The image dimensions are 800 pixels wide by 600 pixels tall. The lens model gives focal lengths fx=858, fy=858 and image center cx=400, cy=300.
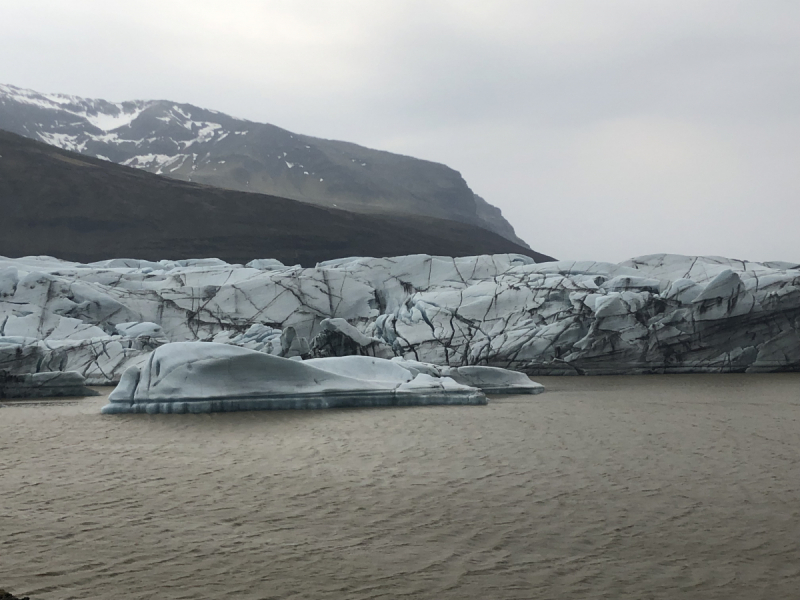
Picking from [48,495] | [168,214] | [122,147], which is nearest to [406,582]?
[48,495]

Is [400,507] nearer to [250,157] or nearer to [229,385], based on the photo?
[229,385]

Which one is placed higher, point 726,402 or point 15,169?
point 15,169

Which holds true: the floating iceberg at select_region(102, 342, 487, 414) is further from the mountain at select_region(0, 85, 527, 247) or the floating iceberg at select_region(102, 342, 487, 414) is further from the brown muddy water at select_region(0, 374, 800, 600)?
the mountain at select_region(0, 85, 527, 247)

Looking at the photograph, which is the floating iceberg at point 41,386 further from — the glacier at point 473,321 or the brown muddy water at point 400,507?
the brown muddy water at point 400,507

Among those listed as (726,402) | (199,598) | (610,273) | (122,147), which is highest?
(122,147)

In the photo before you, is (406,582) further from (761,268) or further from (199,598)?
(761,268)

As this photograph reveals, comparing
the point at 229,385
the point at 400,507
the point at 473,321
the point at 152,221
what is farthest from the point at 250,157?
the point at 400,507

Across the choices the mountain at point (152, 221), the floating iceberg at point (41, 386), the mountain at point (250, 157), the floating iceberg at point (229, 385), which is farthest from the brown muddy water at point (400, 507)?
the mountain at point (250, 157)
